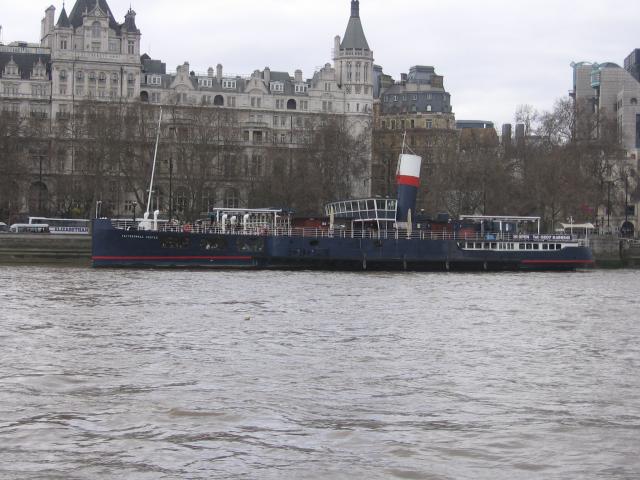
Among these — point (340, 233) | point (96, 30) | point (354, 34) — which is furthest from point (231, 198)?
point (340, 233)

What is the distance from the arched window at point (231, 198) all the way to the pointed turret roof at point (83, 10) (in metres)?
25.5

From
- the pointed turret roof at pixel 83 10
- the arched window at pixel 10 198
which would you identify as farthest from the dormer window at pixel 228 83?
the arched window at pixel 10 198

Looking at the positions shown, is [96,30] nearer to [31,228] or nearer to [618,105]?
[31,228]

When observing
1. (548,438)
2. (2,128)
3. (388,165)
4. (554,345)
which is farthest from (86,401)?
(388,165)

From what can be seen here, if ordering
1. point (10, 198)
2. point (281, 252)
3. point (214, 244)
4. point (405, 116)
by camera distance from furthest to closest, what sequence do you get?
point (405, 116)
point (10, 198)
point (214, 244)
point (281, 252)

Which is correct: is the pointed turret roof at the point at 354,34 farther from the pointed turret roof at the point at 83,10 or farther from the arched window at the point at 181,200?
the arched window at the point at 181,200

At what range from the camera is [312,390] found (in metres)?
21.0

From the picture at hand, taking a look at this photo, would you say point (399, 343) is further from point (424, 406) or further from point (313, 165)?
point (313, 165)

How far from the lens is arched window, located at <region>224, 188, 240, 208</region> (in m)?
110

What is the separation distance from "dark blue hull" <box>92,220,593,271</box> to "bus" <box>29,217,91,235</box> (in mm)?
22557

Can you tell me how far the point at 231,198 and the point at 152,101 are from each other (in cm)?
1736

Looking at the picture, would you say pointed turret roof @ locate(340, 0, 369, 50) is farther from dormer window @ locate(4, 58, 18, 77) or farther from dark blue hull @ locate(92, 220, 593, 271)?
dark blue hull @ locate(92, 220, 593, 271)

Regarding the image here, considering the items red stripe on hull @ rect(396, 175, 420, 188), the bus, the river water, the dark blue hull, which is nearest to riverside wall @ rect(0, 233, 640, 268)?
the dark blue hull

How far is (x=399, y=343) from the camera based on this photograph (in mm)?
28422
